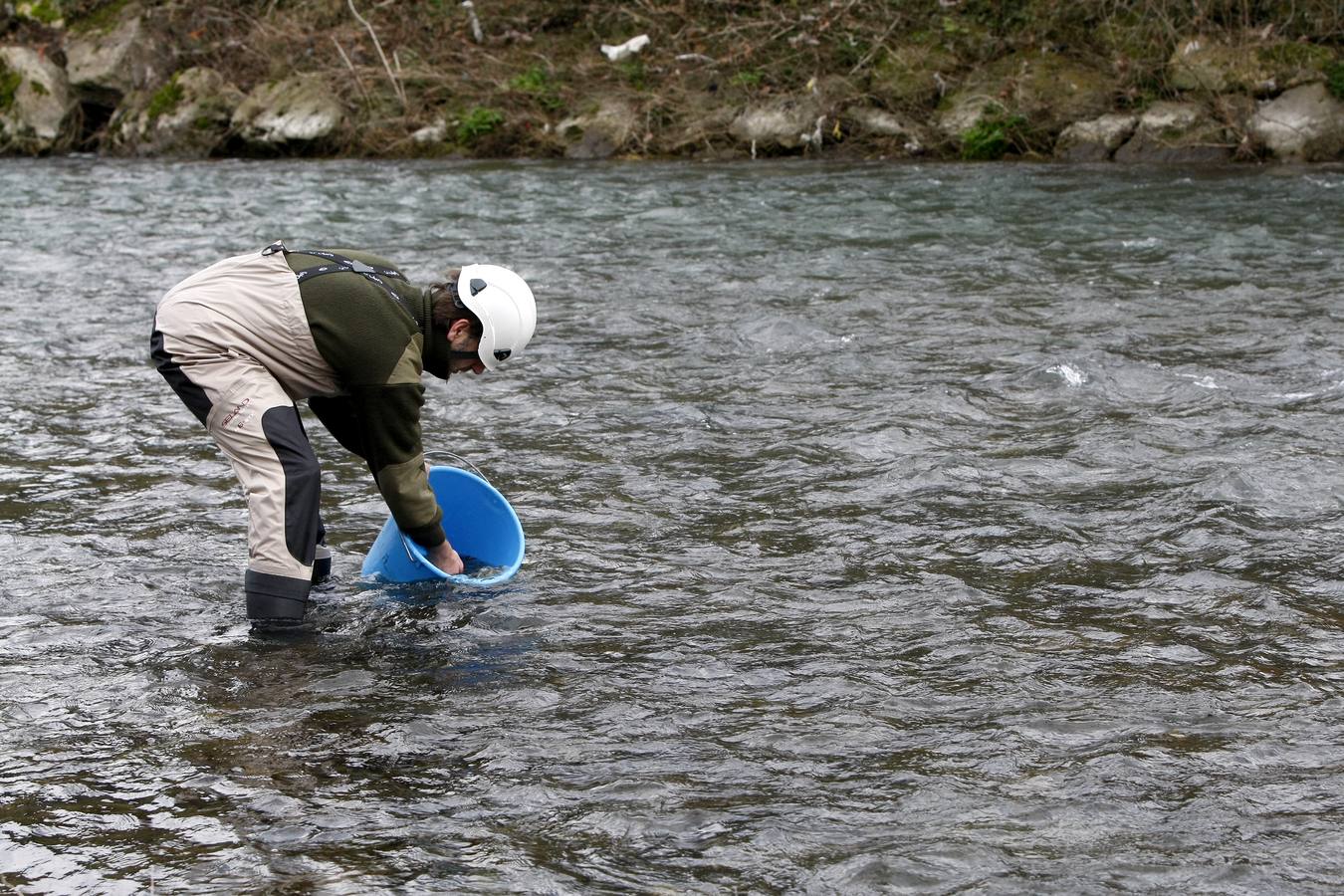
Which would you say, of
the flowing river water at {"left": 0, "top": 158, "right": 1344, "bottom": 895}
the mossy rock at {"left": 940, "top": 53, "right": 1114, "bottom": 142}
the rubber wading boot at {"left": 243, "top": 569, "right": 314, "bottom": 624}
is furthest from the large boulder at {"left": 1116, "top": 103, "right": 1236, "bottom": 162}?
the rubber wading boot at {"left": 243, "top": 569, "right": 314, "bottom": 624}

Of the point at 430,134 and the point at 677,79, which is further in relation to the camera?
the point at 430,134

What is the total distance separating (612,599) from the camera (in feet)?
17.7

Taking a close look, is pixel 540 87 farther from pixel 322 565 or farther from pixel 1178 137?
pixel 322 565

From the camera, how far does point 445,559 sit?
17.1ft

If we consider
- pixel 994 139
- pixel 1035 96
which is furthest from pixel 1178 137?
pixel 994 139

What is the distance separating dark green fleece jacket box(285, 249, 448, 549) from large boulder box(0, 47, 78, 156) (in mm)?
19158

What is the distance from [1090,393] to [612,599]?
3.63m

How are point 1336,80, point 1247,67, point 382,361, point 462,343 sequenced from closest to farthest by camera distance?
point 382,361
point 462,343
point 1336,80
point 1247,67

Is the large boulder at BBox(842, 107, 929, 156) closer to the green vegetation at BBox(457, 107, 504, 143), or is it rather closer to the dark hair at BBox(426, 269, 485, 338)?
the green vegetation at BBox(457, 107, 504, 143)

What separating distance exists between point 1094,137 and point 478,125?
8.37 meters

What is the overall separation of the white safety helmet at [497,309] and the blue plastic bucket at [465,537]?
2.38ft

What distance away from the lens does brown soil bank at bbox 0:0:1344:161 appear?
17.1 m

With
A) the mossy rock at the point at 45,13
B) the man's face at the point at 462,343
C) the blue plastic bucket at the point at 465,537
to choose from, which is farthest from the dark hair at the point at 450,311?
the mossy rock at the point at 45,13

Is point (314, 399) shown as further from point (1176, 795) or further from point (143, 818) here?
point (1176, 795)
